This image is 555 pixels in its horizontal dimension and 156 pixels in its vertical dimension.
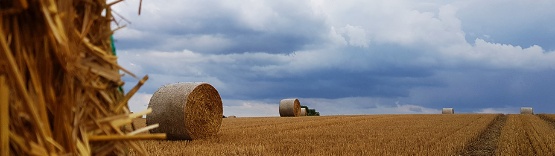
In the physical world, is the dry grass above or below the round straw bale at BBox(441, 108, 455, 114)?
below

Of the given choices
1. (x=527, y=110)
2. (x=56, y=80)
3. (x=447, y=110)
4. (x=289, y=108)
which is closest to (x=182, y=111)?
(x=56, y=80)

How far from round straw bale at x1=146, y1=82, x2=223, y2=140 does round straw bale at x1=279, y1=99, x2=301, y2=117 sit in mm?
15596

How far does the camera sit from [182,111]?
11086 mm

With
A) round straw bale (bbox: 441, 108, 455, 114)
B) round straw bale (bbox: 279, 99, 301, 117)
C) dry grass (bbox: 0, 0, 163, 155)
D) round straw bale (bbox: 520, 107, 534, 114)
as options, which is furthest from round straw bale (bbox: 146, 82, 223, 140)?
round straw bale (bbox: 520, 107, 534, 114)

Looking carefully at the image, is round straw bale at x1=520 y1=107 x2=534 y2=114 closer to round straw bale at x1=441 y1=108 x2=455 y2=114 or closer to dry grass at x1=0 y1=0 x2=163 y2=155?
round straw bale at x1=441 y1=108 x2=455 y2=114

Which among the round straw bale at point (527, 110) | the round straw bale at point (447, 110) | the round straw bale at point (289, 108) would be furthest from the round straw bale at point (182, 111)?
the round straw bale at point (527, 110)

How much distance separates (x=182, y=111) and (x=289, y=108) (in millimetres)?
16625

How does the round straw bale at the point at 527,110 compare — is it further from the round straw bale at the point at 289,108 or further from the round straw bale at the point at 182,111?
the round straw bale at the point at 182,111

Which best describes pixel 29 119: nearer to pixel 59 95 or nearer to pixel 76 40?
pixel 59 95

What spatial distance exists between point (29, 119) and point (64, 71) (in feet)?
0.88

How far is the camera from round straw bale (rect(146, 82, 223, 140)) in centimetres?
1115

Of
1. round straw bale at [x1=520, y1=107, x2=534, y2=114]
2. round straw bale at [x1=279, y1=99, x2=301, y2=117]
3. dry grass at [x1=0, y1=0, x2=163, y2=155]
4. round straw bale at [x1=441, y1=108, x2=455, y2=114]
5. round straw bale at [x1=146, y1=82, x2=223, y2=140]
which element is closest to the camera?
dry grass at [x1=0, y1=0, x2=163, y2=155]

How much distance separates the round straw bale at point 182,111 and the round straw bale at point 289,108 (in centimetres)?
1560

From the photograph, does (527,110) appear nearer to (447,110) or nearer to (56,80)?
(447,110)
